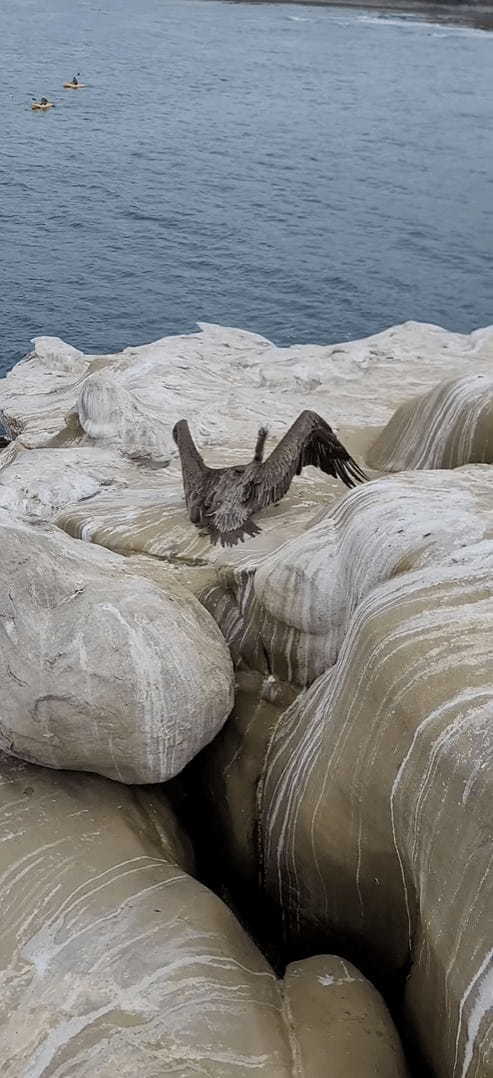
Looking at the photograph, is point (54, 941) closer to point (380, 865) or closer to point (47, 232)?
point (380, 865)

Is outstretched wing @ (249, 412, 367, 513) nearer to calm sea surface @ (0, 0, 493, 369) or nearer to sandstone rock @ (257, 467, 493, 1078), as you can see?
sandstone rock @ (257, 467, 493, 1078)

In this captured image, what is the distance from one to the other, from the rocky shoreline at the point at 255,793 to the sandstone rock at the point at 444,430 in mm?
2428

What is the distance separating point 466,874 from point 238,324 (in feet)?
67.6

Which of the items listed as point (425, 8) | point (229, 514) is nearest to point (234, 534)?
point (229, 514)

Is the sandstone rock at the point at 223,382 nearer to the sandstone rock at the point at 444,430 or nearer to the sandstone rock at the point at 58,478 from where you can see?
the sandstone rock at the point at 58,478

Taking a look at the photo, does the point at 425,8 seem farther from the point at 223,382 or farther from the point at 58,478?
the point at 58,478

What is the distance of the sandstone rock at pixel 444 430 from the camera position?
11273mm

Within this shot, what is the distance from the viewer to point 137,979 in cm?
591

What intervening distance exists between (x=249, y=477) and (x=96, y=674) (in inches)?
152

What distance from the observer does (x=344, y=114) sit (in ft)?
146

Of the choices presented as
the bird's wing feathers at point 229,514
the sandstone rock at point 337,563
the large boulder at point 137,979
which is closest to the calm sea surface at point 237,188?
the bird's wing feathers at point 229,514

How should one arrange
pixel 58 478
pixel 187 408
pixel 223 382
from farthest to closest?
pixel 223 382, pixel 187 408, pixel 58 478

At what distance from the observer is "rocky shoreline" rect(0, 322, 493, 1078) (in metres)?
5.61

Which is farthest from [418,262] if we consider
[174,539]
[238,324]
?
[174,539]
